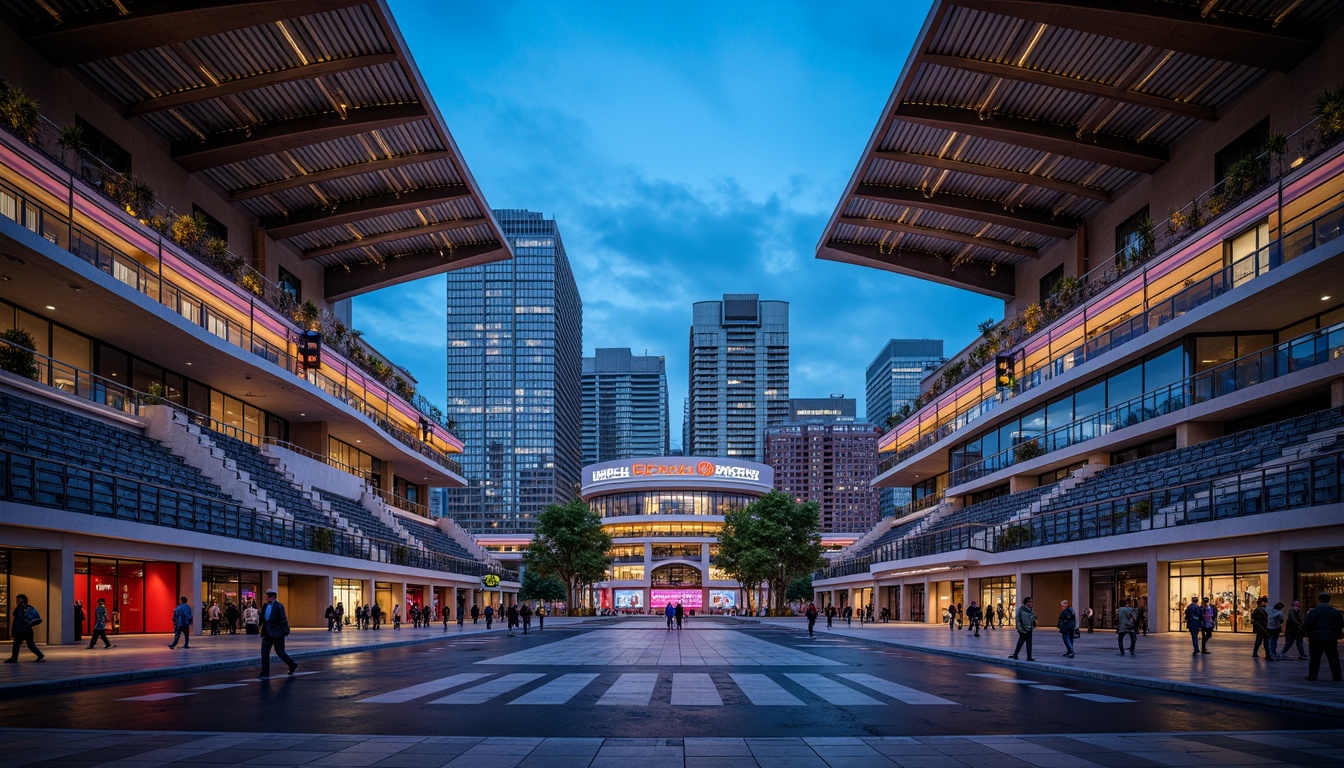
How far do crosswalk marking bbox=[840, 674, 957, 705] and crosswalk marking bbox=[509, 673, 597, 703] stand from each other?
202 inches

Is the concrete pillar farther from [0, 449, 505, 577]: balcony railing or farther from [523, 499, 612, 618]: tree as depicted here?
[523, 499, 612, 618]: tree

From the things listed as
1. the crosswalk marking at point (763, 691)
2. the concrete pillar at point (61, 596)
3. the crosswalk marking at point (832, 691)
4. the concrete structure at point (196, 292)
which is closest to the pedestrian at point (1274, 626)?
the crosswalk marking at point (832, 691)

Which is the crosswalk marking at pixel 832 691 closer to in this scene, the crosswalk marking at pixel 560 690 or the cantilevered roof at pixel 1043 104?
the crosswalk marking at pixel 560 690

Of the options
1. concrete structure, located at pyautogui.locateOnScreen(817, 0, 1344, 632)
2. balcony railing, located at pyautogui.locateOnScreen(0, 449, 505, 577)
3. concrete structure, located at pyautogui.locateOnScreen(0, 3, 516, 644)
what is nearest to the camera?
balcony railing, located at pyautogui.locateOnScreen(0, 449, 505, 577)

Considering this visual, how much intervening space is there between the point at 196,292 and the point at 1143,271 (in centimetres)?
3987

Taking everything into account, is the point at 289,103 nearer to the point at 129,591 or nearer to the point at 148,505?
the point at 148,505

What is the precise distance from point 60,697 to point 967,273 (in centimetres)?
5712

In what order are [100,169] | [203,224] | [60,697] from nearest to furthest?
[60,697], [100,169], [203,224]

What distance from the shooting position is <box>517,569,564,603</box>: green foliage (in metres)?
87.5

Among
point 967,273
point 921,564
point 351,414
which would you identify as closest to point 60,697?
→ point 351,414

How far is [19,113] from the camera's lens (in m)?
28.3

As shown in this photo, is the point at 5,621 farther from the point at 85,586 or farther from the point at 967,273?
the point at 967,273

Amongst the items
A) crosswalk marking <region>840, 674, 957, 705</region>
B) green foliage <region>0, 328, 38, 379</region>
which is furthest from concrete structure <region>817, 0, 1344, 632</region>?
green foliage <region>0, 328, 38, 379</region>

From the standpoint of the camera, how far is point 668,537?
118125 mm
